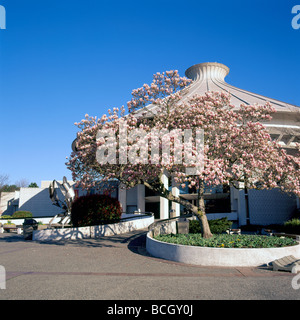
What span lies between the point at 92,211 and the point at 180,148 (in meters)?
11.7

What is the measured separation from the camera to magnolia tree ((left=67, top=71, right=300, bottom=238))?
11039mm

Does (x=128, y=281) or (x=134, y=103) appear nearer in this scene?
(x=128, y=281)

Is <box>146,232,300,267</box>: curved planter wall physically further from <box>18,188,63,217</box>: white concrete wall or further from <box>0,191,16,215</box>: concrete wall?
<box>0,191,16,215</box>: concrete wall

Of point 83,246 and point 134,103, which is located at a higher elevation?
point 134,103

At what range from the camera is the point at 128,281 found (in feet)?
25.8

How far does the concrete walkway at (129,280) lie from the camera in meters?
6.61

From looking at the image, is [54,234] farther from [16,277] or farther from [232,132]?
[232,132]

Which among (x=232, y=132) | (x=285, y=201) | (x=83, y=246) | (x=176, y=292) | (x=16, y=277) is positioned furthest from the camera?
(x=285, y=201)

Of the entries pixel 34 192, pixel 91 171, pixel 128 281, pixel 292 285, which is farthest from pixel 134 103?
pixel 34 192

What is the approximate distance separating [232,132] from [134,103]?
5369 mm

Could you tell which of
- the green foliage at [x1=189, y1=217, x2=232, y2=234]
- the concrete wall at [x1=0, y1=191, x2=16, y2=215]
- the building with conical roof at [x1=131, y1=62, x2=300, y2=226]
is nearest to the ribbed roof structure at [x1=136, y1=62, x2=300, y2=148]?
the building with conical roof at [x1=131, y1=62, x2=300, y2=226]

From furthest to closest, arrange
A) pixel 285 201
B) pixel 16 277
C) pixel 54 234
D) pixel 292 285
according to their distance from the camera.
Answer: pixel 285 201 < pixel 54 234 < pixel 16 277 < pixel 292 285

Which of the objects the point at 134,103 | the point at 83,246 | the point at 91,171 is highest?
the point at 134,103

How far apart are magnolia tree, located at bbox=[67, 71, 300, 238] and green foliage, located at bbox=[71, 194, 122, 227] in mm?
6882
